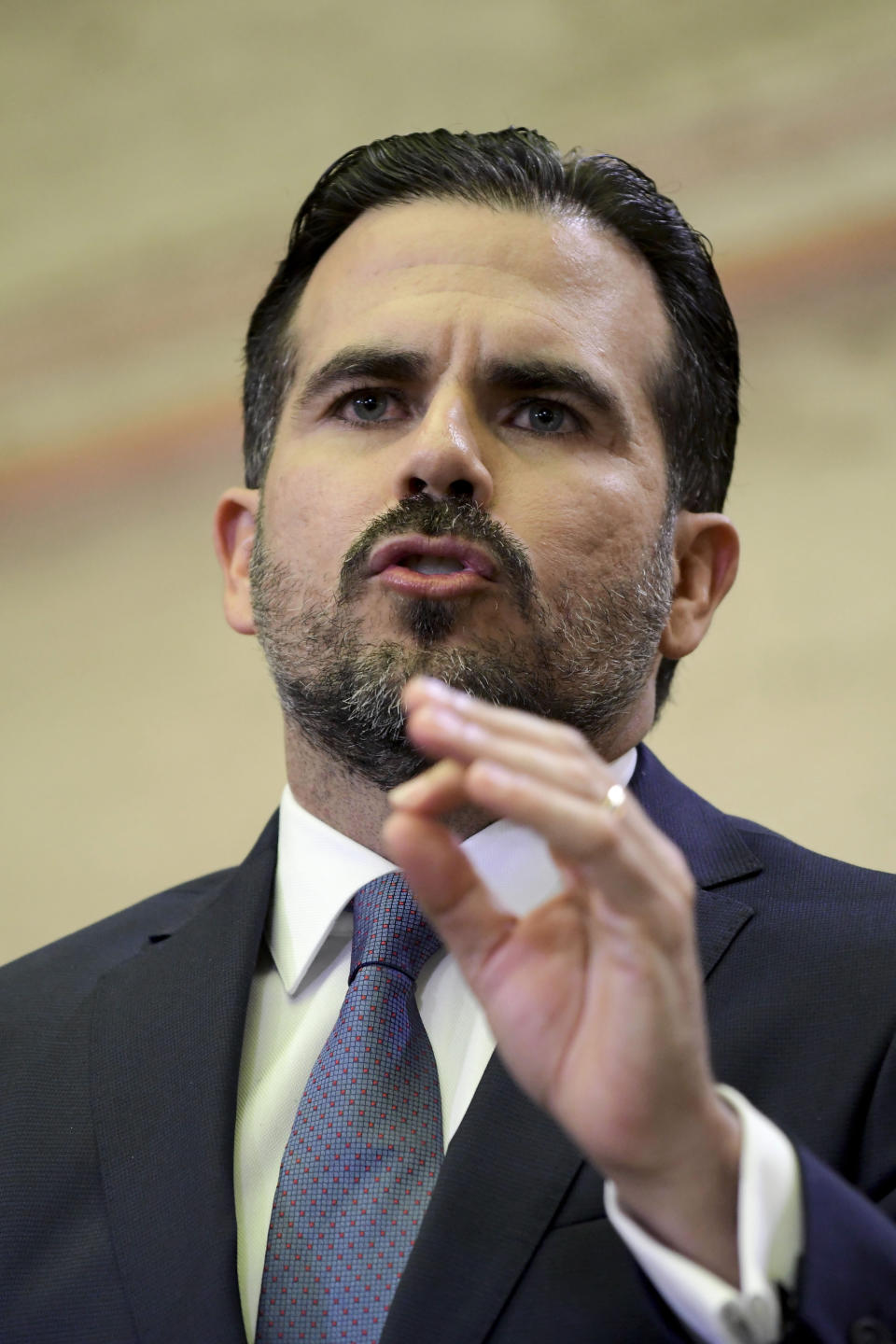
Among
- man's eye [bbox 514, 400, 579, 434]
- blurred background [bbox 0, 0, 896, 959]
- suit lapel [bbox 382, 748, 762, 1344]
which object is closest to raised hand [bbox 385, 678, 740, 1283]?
suit lapel [bbox 382, 748, 762, 1344]

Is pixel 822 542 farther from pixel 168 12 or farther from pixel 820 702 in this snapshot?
pixel 168 12

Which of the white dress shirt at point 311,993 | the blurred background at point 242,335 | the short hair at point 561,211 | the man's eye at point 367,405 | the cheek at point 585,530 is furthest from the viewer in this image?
the blurred background at point 242,335

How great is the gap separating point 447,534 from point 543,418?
23 cm

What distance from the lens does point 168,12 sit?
104 inches

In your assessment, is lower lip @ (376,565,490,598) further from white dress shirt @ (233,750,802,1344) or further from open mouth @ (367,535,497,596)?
white dress shirt @ (233,750,802,1344)

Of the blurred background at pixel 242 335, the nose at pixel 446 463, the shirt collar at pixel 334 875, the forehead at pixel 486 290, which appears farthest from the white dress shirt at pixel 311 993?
the blurred background at pixel 242 335

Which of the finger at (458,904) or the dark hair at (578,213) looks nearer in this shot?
the finger at (458,904)

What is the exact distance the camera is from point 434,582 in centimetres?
136

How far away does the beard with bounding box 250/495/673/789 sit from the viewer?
1.38m

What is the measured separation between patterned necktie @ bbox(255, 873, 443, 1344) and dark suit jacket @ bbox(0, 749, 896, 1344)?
5cm

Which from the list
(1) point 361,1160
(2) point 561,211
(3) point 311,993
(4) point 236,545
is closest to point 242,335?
(4) point 236,545

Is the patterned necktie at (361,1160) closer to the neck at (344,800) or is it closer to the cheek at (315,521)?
the neck at (344,800)

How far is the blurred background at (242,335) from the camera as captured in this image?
2.23 m

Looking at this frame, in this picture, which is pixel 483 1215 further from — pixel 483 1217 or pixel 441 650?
pixel 441 650
